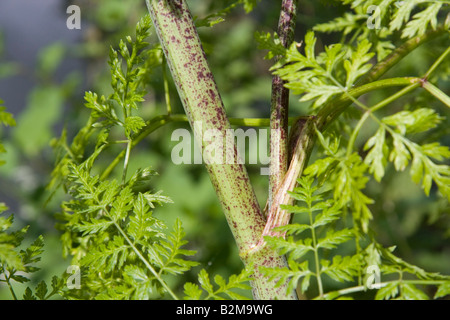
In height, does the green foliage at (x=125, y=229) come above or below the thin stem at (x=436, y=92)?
below

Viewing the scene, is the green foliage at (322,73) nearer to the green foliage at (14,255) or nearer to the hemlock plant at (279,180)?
the hemlock plant at (279,180)

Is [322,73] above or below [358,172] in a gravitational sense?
above

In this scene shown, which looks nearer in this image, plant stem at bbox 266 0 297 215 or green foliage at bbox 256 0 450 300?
green foliage at bbox 256 0 450 300

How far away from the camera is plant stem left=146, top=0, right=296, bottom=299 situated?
546 mm

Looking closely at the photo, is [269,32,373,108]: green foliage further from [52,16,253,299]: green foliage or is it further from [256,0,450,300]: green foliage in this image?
[52,16,253,299]: green foliage

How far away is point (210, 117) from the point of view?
0.55 metres

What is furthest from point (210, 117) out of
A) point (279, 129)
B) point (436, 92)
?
point (436, 92)

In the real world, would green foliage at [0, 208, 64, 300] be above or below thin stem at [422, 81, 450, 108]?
below

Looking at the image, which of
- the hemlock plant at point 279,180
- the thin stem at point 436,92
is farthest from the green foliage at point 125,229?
the thin stem at point 436,92

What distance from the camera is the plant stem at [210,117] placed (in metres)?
0.55

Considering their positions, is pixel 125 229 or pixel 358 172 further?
pixel 125 229

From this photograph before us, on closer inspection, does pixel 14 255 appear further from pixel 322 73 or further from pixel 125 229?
pixel 322 73

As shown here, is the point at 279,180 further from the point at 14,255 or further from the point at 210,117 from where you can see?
the point at 14,255

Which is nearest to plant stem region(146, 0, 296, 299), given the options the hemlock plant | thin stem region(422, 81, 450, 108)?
the hemlock plant
